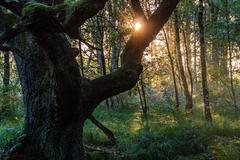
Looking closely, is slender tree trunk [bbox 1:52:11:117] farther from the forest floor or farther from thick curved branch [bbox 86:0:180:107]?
thick curved branch [bbox 86:0:180:107]

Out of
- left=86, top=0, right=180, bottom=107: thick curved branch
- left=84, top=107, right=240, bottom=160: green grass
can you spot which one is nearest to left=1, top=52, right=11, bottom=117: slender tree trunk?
left=84, top=107, right=240, bottom=160: green grass

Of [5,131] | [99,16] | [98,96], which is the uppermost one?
[99,16]

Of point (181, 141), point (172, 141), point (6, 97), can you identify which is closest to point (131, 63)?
point (172, 141)

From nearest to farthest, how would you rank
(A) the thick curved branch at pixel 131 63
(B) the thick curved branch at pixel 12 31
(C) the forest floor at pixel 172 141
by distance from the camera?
1. (B) the thick curved branch at pixel 12 31
2. (A) the thick curved branch at pixel 131 63
3. (C) the forest floor at pixel 172 141

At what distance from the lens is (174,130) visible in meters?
10.1

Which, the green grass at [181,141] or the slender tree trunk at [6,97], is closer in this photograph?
the green grass at [181,141]

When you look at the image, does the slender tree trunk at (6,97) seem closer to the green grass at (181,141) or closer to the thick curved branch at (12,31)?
the green grass at (181,141)

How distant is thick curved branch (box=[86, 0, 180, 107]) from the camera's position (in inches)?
273

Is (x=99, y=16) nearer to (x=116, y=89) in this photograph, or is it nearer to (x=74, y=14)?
(x=116, y=89)

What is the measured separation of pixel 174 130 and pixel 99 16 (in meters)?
6.89

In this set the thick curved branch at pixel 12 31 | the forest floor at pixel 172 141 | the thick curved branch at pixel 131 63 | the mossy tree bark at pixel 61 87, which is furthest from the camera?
the forest floor at pixel 172 141

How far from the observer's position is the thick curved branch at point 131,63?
6926 millimetres

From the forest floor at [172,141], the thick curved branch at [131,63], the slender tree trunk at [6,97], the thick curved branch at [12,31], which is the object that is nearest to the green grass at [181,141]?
the forest floor at [172,141]

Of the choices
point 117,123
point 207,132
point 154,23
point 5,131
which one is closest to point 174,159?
point 207,132
